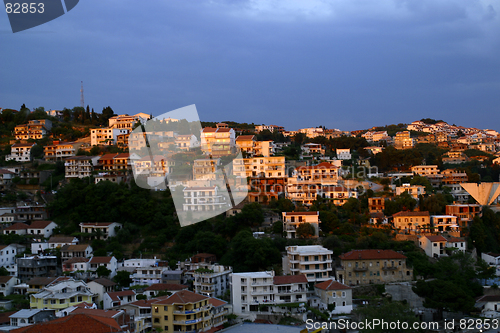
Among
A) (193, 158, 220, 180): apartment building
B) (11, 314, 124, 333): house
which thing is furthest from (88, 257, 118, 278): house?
(193, 158, 220, 180): apartment building

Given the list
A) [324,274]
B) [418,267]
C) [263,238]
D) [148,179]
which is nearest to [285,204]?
[263,238]

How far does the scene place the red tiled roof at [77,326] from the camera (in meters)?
11.7

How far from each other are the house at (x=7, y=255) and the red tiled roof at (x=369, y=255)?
44.8 feet

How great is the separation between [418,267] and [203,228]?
8.93 meters

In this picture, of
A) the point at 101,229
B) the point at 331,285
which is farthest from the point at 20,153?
the point at 331,285

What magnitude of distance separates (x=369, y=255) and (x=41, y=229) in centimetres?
1464

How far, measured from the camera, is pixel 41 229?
2197cm

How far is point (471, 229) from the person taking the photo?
65.3 ft

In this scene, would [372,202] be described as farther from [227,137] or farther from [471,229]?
[227,137]

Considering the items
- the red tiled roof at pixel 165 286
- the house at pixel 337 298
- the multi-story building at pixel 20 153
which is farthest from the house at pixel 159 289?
the multi-story building at pixel 20 153

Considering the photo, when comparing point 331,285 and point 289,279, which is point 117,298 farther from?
point 331,285

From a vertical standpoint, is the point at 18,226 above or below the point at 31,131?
below

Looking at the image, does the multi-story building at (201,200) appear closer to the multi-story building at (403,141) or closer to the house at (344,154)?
the house at (344,154)

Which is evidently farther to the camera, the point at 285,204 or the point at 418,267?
the point at 285,204
